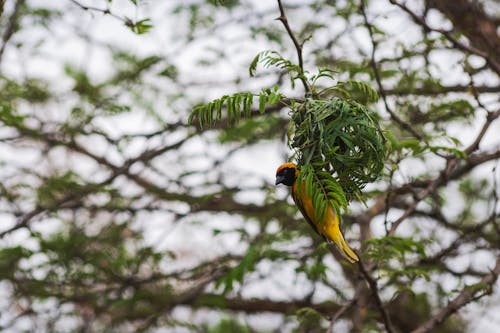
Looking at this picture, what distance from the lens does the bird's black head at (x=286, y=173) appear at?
2.62m

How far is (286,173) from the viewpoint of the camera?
8.64ft

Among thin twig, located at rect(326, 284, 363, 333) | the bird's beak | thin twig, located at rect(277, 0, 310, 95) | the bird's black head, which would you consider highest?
thin twig, located at rect(277, 0, 310, 95)

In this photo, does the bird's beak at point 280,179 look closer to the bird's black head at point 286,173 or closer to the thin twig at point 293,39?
the bird's black head at point 286,173

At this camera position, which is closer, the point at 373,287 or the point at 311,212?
the point at 311,212

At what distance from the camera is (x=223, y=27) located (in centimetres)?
574

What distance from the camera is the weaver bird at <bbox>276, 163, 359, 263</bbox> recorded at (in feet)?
8.58

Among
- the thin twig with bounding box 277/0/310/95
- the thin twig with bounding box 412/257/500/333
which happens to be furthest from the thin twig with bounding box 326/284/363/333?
the thin twig with bounding box 277/0/310/95

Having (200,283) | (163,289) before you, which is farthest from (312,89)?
(163,289)

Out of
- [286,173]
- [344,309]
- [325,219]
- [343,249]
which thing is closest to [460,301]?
[344,309]

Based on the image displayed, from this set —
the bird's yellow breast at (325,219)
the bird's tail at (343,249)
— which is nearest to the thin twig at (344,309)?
the bird's tail at (343,249)

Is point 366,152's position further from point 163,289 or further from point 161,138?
point 163,289

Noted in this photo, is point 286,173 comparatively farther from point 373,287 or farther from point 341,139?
point 373,287

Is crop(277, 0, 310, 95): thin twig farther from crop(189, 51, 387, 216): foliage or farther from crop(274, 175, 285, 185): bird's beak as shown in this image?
crop(274, 175, 285, 185): bird's beak

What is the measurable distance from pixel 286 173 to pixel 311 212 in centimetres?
22
